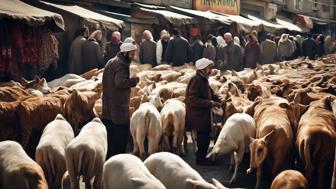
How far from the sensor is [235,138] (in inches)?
296

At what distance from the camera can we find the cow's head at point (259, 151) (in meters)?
6.59

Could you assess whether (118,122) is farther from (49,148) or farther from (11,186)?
(11,186)

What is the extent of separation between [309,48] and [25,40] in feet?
51.9

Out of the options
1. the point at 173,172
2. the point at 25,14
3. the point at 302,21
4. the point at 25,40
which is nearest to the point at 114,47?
the point at 25,40

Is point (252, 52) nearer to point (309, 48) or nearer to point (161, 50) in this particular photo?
point (161, 50)

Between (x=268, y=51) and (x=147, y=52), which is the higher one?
(x=147, y=52)

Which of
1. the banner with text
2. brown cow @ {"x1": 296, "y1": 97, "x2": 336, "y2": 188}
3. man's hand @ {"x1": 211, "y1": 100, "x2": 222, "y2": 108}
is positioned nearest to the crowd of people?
the banner with text

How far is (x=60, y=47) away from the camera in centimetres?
1423

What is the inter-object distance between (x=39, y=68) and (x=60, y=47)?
1.93 m

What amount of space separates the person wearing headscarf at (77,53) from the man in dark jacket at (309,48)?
1356cm

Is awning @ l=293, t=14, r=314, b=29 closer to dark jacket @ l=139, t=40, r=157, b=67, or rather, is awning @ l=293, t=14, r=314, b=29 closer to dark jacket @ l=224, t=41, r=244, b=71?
dark jacket @ l=224, t=41, r=244, b=71

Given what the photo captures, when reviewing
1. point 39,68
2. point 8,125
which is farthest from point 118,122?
point 39,68

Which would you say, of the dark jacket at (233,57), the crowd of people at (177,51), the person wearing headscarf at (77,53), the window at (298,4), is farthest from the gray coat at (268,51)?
the window at (298,4)

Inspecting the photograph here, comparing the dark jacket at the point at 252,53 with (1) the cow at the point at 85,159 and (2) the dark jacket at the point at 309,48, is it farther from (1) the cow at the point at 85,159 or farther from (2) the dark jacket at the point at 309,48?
(1) the cow at the point at 85,159
